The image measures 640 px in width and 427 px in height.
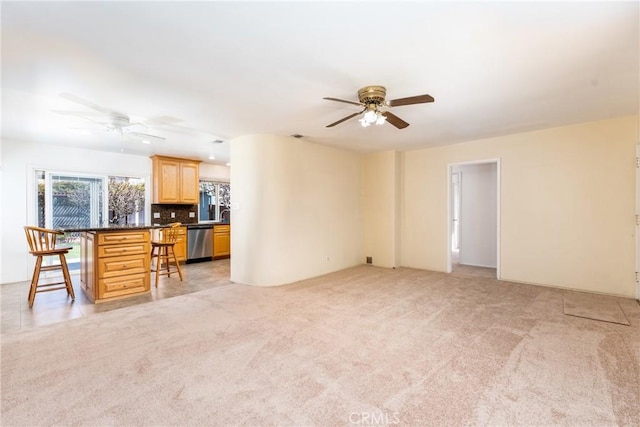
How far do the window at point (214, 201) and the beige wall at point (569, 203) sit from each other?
5.74 metres

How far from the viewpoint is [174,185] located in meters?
6.40

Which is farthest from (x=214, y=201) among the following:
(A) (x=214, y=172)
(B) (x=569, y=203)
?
(B) (x=569, y=203)

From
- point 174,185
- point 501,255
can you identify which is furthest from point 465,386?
point 174,185

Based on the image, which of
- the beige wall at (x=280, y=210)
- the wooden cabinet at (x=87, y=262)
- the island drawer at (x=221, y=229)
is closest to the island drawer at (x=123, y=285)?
the wooden cabinet at (x=87, y=262)

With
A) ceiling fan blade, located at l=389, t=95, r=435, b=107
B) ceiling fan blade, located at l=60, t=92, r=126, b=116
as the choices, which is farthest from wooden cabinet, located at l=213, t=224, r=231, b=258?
ceiling fan blade, located at l=389, t=95, r=435, b=107

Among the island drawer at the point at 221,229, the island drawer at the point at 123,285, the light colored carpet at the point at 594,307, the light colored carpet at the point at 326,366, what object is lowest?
the light colored carpet at the point at 326,366

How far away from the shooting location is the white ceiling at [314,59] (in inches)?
70.0

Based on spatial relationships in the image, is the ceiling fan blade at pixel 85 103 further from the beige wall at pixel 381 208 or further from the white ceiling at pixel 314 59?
the beige wall at pixel 381 208

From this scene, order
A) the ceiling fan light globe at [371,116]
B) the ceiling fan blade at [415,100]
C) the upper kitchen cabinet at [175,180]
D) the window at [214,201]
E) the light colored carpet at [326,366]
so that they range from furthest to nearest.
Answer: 1. the window at [214,201]
2. the upper kitchen cabinet at [175,180]
3. the ceiling fan light globe at [371,116]
4. the ceiling fan blade at [415,100]
5. the light colored carpet at [326,366]

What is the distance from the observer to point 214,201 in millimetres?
7719

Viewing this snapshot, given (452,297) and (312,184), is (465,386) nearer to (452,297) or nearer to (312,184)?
(452,297)

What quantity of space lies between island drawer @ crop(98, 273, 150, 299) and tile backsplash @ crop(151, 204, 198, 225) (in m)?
2.71

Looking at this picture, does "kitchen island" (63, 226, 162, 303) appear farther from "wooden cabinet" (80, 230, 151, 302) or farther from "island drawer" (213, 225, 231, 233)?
"island drawer" (213, 225, 231, 233)

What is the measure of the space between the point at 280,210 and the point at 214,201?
379 centimetres
